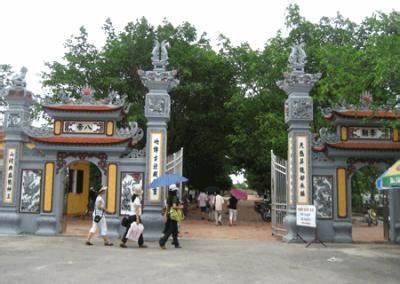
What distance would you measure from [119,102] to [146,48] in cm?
1116

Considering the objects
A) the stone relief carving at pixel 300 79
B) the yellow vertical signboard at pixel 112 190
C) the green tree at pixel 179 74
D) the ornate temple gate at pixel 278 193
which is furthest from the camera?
the green tree at pixel 179 74

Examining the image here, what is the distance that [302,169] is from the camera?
557 inches

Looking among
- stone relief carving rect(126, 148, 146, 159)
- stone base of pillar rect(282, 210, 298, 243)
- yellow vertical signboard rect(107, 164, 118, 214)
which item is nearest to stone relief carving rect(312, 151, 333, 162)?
stone base of pillar rect(282, 210, 298, 243)

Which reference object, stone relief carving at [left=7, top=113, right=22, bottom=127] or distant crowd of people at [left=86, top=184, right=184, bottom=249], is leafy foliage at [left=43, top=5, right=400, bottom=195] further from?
distant crowd of people at [left=86, top=184, right=184, bottom=249]

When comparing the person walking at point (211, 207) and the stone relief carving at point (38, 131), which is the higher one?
the stone relief carving at point (38, 131)

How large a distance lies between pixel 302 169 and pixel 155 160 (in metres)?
4.58

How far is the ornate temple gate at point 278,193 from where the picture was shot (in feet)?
50.1

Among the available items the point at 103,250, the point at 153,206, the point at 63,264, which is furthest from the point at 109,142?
the point at 63,264

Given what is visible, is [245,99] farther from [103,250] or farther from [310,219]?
[103,250]

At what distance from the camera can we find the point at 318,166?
14391 mm

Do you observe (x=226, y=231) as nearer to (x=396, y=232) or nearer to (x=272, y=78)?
(x=396, y=232)

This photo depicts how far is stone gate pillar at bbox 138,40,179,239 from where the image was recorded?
1407cm

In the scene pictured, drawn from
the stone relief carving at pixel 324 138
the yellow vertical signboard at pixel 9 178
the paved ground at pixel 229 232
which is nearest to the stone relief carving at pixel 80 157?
the yellow vertical signboard at pixel 9 178

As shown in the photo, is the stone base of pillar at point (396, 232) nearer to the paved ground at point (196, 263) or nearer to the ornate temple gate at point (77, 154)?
the paved ground at point (196, 263)
